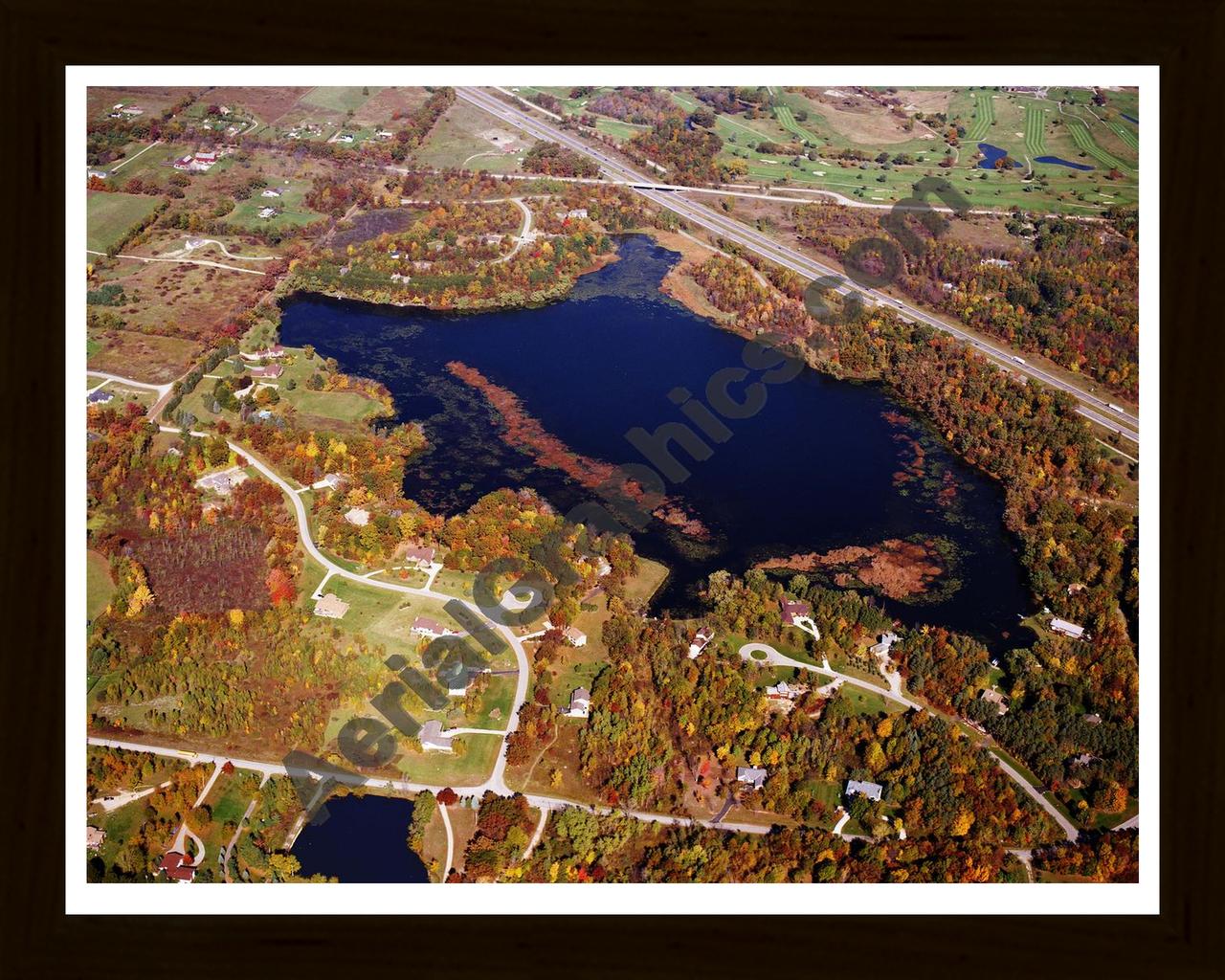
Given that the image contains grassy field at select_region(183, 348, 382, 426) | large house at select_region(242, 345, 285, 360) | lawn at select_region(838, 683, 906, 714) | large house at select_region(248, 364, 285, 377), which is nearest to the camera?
lawn at select_region(838, 683, 906, 714)

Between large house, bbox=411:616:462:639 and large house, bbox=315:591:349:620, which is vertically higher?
large house, bbox=315:591:349:620

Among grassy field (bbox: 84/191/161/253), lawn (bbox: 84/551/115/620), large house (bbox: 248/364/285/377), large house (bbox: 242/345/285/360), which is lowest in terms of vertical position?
lawn (bbox: 84/551/115/620)

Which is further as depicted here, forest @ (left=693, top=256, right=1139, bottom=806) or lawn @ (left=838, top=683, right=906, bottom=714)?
forest @ (left=693, top=256, right=1139, bottom=806)

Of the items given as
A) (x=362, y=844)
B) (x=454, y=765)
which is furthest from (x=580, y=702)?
(x=362, y=844)

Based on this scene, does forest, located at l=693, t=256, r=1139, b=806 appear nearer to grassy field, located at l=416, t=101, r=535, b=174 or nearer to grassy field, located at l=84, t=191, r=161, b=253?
grassy field, located at l=416, t=101, r=535, b=174

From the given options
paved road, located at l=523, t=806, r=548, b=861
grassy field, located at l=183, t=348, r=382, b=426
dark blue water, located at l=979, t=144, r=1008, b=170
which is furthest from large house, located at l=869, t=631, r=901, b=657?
dark blue water, located at l=979, t=144, r=1008, b=170

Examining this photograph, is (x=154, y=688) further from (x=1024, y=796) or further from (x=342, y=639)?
(x=1024, y=796)
